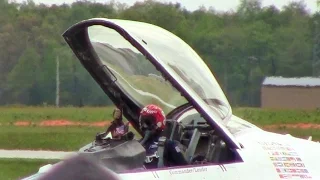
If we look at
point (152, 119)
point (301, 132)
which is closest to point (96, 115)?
point (301, 132)

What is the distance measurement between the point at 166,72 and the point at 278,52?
36880mm

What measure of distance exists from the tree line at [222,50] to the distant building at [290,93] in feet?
2.57

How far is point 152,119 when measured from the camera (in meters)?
8.03

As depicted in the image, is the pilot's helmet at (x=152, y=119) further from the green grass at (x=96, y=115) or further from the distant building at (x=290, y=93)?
the distant building at (x=290, y=93)

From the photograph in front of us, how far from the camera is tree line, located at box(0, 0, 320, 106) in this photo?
4191 centimetres

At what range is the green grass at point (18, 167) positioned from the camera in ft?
54.2

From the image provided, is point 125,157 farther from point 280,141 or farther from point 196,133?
point 280,141

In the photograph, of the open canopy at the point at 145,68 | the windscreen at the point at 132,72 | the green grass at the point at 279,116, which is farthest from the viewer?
the green grass at the point at 279,116

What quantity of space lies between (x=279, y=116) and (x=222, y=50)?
10253 millimetres

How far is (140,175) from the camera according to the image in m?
7.04

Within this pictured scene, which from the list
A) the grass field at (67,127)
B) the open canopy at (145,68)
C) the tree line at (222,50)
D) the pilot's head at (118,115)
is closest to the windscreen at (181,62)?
the open canopy at (145,68)

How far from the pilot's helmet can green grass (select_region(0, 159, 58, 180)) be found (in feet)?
27.2

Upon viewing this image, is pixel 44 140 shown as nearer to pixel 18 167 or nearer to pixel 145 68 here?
pixel 18 167

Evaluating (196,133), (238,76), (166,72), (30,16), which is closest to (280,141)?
(196,133)
